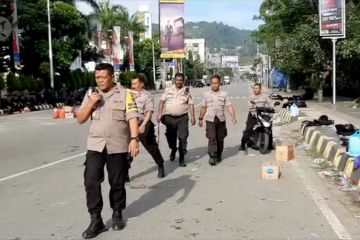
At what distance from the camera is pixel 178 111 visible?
1006 centimetres

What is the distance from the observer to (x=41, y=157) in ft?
39.1

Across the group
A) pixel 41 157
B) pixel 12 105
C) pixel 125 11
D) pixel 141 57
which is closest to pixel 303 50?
pixel 12 105

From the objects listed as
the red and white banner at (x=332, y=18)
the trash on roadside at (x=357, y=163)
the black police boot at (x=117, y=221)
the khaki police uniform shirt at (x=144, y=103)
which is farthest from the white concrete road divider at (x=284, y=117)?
the black police boot at (x=117, y=221)

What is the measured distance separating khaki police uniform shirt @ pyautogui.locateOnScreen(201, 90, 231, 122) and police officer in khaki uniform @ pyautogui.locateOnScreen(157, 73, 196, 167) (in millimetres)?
387

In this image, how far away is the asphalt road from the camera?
5.83m

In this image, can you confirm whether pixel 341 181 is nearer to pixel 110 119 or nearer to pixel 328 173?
pixel 328 173

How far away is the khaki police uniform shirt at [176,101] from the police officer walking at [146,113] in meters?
0.98

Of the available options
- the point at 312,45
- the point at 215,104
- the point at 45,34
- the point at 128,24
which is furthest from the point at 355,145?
the point at 128,24

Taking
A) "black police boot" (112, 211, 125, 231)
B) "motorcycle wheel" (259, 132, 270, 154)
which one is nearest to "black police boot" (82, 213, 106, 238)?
"black police boot" (112, 211, 125, 231)

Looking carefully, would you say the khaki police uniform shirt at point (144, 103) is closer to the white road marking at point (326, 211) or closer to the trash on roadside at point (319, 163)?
the white road marking at point (326, 211)

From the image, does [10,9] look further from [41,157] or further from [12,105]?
[41,157]

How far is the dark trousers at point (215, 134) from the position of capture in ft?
33.8

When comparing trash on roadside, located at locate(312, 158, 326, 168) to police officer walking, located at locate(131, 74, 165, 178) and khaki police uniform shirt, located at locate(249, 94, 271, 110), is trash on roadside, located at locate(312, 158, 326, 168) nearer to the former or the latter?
khaki police uniform shirt, located at locate(249, 94, 271, 110)

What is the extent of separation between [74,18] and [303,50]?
17.5 m
